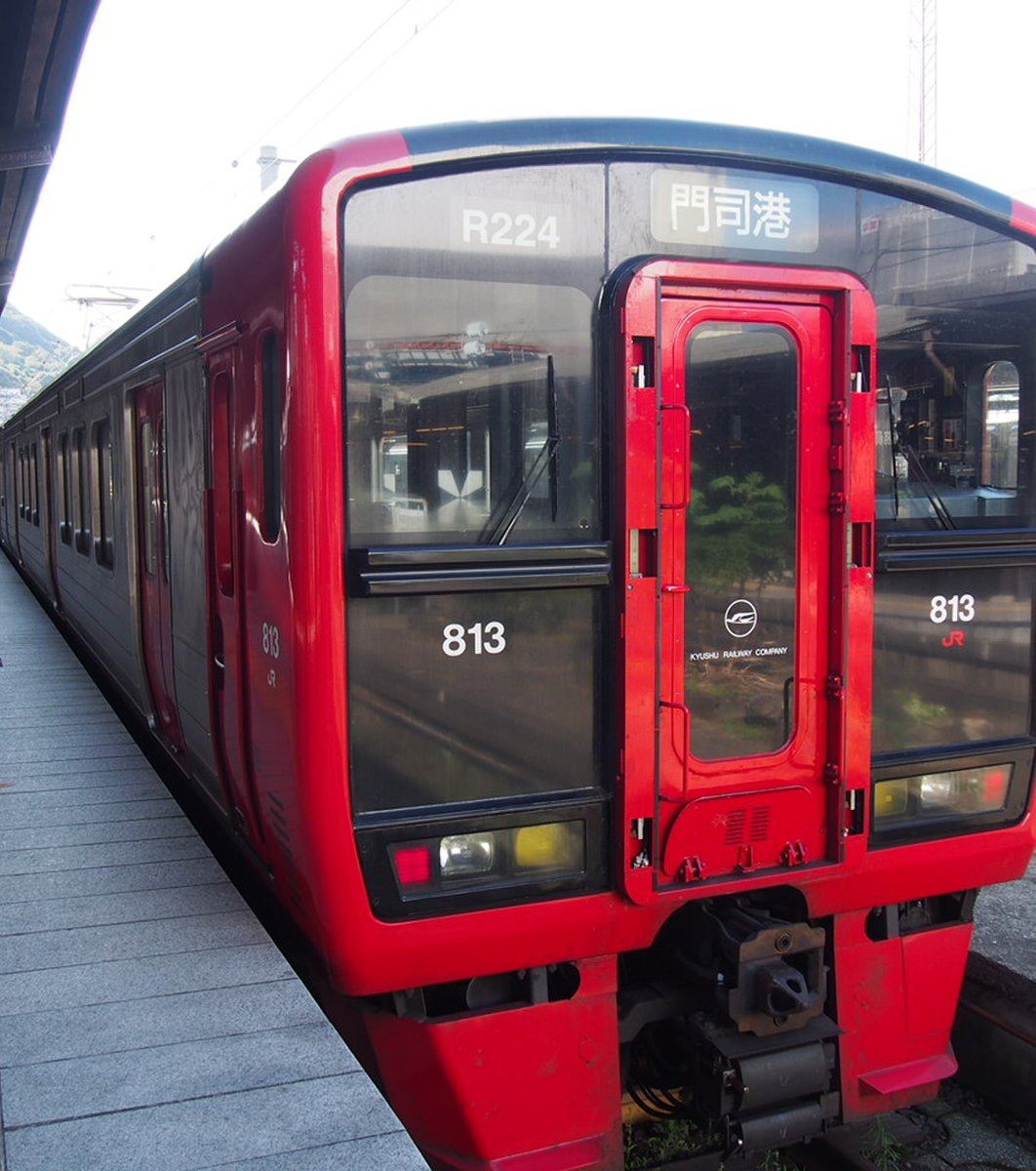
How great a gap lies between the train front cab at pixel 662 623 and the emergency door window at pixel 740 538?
0.01 m

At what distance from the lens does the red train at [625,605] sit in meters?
3.08

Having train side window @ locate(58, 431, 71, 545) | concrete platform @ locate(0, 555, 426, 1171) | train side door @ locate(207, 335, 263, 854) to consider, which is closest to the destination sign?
train side door @ locate(207, 335, 263, 854)

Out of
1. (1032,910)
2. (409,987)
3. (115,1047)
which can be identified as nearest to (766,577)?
(409,987)

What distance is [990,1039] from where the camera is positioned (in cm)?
446

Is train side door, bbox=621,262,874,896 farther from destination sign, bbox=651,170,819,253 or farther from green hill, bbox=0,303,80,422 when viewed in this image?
green hill, bbox=0,303,80,422

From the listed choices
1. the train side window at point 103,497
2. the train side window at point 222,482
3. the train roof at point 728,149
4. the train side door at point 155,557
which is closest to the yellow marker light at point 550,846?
the train side window at point 222,482

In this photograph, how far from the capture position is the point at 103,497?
24.4ft

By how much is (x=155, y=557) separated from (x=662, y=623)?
2.95m

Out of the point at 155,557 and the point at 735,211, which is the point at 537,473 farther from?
the point at 155,557

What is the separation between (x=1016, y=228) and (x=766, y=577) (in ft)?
4.65

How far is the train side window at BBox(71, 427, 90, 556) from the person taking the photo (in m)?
8.54

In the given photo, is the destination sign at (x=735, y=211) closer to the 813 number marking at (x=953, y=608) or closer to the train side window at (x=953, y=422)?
the train side window at (x=953, y=422)

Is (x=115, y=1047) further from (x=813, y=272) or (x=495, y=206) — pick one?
(x=813, y=272)

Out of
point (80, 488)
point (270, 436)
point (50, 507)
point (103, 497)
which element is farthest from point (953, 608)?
point (50, 507)
